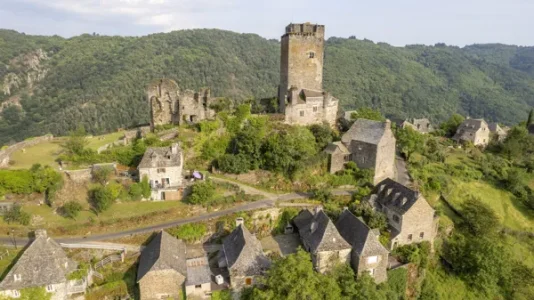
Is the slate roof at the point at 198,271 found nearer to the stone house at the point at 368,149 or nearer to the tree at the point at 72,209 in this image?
the tree at the point at 72,209

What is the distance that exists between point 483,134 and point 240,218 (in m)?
60.3

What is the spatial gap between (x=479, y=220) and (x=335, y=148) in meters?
18.7

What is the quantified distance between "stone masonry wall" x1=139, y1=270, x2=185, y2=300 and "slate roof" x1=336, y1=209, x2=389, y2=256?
16.0 m

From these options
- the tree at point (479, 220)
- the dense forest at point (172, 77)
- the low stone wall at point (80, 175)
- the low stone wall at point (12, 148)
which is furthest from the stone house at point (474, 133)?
the low stone wall at point (12, 148)

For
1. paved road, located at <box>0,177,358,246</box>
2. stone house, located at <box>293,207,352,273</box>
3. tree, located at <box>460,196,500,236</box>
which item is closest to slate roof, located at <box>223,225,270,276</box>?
stone house, located at <box>293,207,352,273</box>

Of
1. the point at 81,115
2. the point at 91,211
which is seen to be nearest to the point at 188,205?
the point at 91,211

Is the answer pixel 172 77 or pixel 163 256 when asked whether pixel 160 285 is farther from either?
pixel 172 77

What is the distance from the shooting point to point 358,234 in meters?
33.8

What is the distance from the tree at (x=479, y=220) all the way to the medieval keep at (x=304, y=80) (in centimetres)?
2127

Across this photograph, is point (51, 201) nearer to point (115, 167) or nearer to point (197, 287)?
point (115, 167)

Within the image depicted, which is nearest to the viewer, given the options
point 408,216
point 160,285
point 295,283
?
point 295,283

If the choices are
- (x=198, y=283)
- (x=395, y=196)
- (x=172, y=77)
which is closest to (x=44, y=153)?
(x=198, y=283)

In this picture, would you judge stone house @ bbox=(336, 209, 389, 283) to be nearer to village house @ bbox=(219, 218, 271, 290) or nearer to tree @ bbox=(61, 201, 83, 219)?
village house @ bbox=(219, 218, 271, 290)

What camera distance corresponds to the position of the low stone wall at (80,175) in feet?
127
